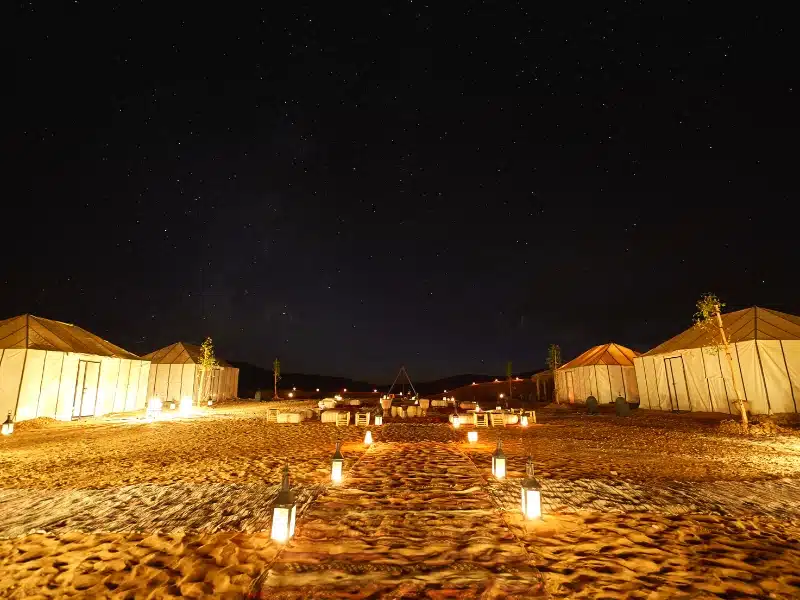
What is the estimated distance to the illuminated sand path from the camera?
3613 millimetres

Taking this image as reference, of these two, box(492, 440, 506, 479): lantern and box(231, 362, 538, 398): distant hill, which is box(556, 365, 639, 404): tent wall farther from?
box(231, 362, 538, 398): distant hill

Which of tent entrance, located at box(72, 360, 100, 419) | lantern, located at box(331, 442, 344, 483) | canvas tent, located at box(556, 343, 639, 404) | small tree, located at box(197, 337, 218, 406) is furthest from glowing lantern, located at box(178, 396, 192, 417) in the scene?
canvas tent, located at box(556, 343, 639, 404)

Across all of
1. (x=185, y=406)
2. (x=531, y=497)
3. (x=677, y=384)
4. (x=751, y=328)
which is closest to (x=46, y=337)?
(x=185, y=406)

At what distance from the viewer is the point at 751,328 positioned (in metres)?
21.5

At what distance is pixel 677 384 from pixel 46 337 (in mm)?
38276

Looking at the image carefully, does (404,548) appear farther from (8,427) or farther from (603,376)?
(603,376)

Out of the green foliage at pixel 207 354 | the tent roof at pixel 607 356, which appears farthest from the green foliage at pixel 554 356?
the green foliage at pixel 207 354

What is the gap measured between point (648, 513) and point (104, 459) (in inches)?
495

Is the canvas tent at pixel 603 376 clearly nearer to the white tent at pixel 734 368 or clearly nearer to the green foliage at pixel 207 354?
the white tent at pixel 734 368

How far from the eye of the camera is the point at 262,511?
5.84 metres

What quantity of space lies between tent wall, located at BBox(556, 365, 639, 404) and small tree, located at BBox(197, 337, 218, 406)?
34.1 meters

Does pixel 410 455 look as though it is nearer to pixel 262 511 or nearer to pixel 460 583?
pixel 262 511

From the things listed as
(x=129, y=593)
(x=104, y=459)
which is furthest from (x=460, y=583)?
(x=104, y=459)

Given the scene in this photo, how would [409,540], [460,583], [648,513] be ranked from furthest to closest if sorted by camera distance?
[648,513], [409,540], [460,583]
